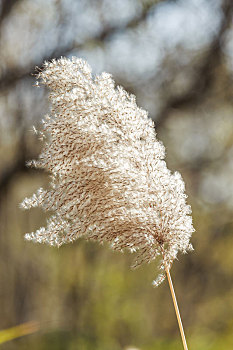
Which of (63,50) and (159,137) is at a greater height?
(63,50)

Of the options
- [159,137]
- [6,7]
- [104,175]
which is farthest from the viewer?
[6,7]

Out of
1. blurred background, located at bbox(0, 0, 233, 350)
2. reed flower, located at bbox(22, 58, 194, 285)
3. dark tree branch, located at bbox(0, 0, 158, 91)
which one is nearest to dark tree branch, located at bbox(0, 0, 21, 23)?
blurred background, located at bbox(0, 0, 233, 350)

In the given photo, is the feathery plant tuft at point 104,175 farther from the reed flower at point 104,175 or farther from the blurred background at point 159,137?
the blurred background at point 159,137

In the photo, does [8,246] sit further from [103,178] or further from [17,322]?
[103,178]

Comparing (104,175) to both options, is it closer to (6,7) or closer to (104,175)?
(104,175)

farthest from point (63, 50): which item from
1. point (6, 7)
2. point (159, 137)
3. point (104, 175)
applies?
point (104, 175)

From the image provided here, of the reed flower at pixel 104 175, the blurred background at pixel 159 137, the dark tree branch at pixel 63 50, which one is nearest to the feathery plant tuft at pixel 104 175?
the reed flower at pixel 104 175

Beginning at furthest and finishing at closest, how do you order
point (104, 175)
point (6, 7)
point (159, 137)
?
point (6, 7), point (159, 137), point (104, 175)
